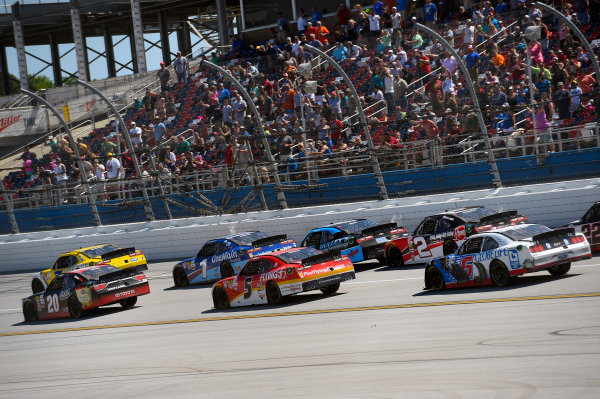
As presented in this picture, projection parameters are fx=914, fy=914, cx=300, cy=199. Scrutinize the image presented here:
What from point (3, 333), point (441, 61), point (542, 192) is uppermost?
point (441, 61)

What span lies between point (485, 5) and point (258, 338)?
57.0 ft

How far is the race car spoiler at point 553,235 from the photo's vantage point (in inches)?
599

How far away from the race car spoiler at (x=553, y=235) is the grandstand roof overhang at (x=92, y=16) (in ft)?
106

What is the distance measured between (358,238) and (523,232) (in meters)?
5.57

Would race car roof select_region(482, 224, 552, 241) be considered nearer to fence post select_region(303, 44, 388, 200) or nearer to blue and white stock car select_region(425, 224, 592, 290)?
blue and white stock car select_region(425, 224, 592, 290)

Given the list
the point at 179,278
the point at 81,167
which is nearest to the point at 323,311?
the point at 179,278

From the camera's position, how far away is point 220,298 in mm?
18125

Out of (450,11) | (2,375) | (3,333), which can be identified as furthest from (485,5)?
(2,375)

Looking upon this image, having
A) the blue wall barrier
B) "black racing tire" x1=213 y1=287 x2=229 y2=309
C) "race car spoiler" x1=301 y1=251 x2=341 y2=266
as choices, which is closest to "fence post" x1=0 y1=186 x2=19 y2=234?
the blue wall barrier

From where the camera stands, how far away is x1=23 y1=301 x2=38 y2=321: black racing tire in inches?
801

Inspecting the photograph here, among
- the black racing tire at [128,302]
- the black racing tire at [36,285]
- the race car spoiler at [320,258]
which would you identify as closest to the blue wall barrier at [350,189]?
the black racing tire at [36,285]

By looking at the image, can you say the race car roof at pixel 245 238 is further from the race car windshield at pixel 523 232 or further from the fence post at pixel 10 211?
the fence post at pixel 10 211

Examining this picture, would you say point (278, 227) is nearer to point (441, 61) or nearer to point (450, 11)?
point (441, 61)

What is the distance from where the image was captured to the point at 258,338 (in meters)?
13.9
